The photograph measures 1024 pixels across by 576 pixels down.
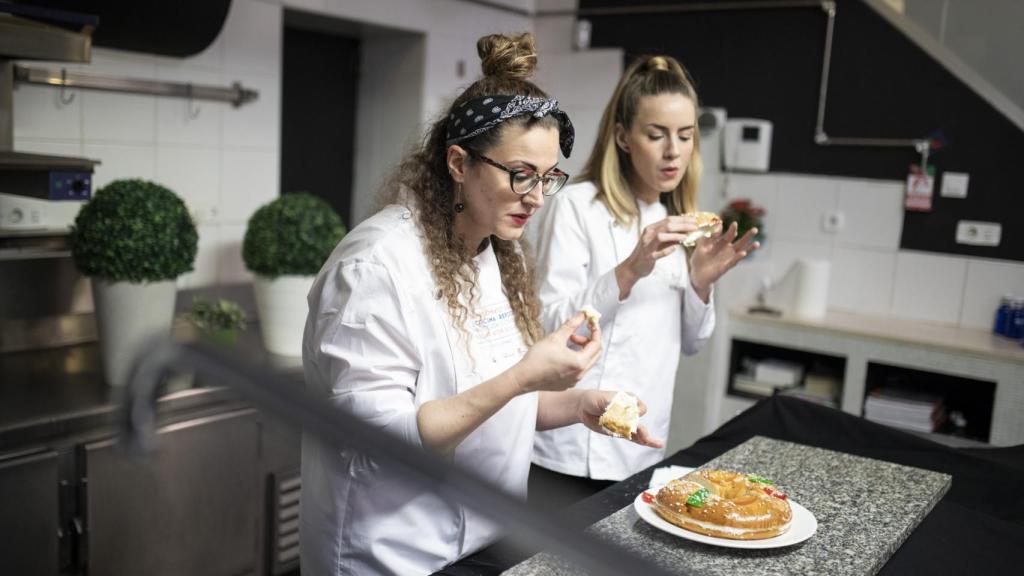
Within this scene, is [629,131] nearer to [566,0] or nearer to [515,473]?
[515,473]

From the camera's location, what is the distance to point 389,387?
1.36 meters

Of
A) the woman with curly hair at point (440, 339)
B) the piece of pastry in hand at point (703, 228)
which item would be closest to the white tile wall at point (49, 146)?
the woman with curly hair at point (440, 339)

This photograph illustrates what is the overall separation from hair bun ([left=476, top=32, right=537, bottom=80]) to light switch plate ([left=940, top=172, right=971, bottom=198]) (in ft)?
10.7

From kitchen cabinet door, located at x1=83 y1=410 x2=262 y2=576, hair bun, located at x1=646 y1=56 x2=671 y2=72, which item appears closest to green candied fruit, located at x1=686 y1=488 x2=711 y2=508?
hair bun, located at x1=646 y1=56 x2=671 y2=72

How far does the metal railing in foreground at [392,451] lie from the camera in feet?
1.35

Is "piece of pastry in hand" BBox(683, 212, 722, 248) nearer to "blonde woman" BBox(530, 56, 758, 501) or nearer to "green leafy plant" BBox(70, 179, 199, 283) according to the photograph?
"blonde woman" BBox(530, 56, 758, 501)

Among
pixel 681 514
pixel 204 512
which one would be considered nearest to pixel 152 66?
pixel 204 512

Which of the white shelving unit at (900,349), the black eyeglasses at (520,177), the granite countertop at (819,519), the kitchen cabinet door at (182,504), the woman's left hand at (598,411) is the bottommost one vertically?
the kitchen cabinet door at (182,504)

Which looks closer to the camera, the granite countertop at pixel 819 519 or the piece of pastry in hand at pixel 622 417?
the granite countertop at pixel 819 519

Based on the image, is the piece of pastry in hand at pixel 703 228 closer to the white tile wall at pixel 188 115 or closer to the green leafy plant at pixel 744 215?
the white tile wall at pixel 188 115

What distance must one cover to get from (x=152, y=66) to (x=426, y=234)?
2216 millimetres

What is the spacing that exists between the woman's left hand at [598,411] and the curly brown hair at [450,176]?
0.53 ft

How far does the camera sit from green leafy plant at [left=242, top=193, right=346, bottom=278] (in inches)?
118

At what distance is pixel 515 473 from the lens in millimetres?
1573
